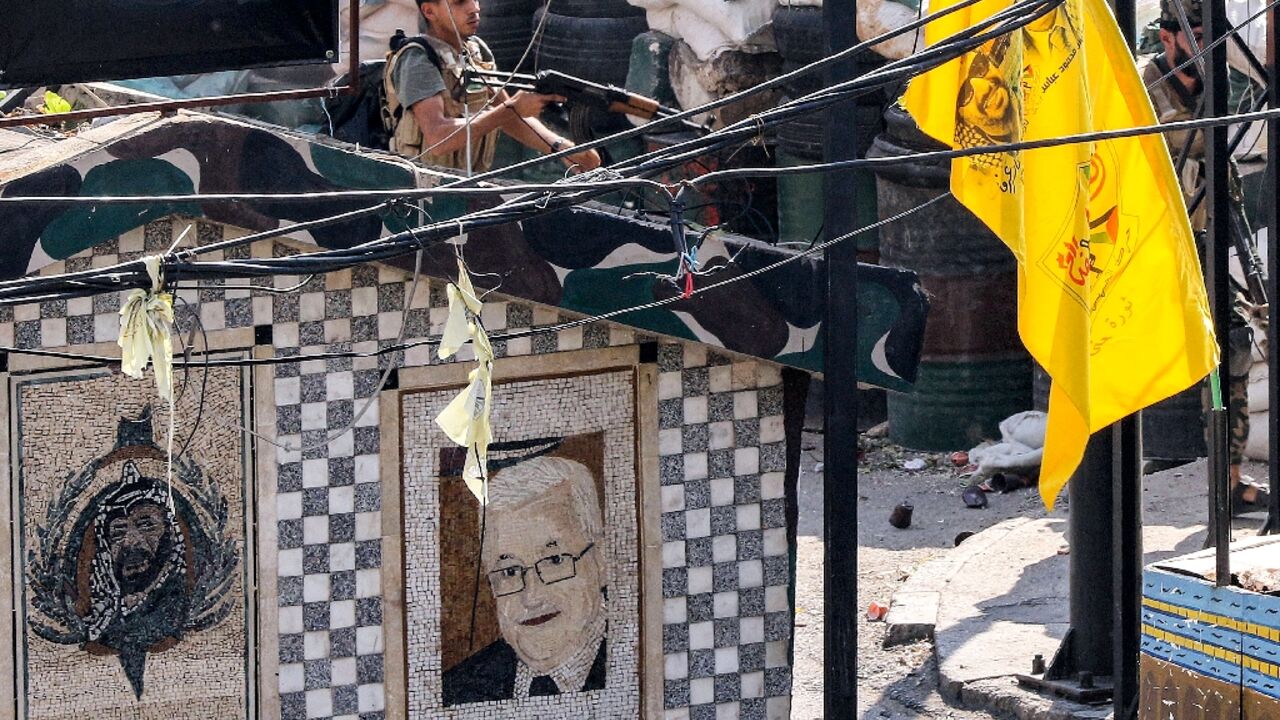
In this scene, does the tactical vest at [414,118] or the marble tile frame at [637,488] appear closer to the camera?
the marble tile frame at [637,488]

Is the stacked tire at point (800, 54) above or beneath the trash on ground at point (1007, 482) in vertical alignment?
above

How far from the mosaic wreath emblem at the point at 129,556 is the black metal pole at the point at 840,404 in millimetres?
2054

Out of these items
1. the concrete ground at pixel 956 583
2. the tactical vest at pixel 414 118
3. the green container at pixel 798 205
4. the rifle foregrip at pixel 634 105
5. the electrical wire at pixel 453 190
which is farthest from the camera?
the green container at pixel 798 205

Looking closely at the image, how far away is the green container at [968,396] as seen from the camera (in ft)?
42.4

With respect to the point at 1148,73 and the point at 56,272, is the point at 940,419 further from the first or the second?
the point at 56,272

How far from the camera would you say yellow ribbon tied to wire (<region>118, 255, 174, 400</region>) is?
4.76 meters

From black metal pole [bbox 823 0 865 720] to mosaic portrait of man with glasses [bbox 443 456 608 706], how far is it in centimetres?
81

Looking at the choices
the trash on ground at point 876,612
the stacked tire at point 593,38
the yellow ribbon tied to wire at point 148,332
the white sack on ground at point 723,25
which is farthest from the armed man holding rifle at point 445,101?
the stacked tire at point 593,38

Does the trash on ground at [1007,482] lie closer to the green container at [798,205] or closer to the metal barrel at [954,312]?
the metal barrel at [954,312]

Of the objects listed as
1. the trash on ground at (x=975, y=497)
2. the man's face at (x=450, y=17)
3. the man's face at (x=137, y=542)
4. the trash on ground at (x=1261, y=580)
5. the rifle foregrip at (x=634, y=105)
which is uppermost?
the man's face at (x=450, y=17)

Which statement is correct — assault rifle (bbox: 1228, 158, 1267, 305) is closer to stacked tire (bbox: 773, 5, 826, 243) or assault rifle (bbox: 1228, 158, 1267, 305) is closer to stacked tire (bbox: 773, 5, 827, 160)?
stacked tire (bbox: 773, 5, 826, 243)

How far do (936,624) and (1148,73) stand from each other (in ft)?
12.5

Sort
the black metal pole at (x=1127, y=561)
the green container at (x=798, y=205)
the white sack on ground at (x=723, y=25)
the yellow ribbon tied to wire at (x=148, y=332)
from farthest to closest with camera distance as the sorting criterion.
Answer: the green container at (x=798, y=205)
the white sack on ground at (x=723, y=25)
the black metal pole at (x=1127, y=561)
the yellow ribbon tied to wire at (x=148, y=332)

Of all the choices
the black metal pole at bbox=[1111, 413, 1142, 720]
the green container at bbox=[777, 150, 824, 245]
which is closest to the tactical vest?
the black metal pole at bbox=[1111, 413, 1142, 720]
